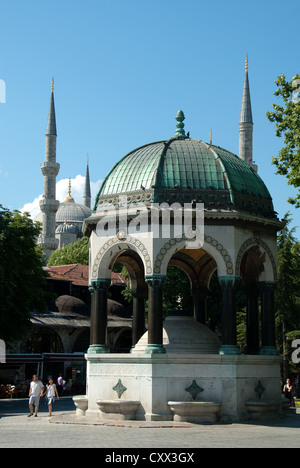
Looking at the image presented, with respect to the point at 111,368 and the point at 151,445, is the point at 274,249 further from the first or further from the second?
the point at 151,445

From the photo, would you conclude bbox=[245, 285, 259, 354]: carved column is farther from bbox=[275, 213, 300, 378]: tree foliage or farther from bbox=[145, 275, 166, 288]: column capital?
bbox=[275, 213, 300, 378]: tree foliage

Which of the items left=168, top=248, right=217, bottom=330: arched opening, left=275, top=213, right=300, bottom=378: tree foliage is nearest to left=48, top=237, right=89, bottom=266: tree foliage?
left=275, top=213, right=300, bottom=378: tree foliage

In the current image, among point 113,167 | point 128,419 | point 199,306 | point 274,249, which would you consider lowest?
point 128,419

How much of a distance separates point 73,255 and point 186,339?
5384 centimetres

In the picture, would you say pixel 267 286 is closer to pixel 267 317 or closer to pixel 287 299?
pixel 267 317

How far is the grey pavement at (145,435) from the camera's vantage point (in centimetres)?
1231

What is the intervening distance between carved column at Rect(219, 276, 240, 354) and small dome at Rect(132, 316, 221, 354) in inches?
39.7

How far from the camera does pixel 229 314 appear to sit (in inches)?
684

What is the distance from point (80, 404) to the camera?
1797 centimetres

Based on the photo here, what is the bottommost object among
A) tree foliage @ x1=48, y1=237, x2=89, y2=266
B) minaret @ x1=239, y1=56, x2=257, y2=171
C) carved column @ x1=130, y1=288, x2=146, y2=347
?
carved column @ x1=130, y1=288, x2=146, y2=347

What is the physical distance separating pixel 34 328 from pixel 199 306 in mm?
28728

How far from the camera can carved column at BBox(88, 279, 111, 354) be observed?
1808 cm


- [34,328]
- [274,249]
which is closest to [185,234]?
[274,249]
